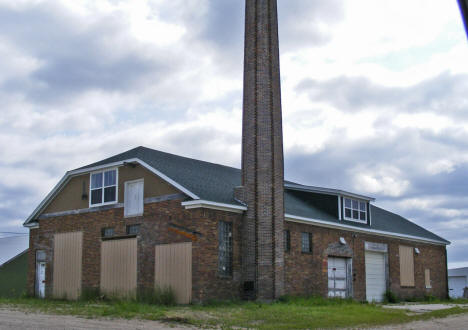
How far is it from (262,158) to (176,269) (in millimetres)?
5945

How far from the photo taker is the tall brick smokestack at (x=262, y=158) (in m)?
23.2

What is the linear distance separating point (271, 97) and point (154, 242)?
8.12m

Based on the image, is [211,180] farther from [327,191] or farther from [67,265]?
[67,265]

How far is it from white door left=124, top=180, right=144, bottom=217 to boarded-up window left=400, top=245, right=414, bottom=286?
56.0ft

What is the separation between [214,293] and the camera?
73.0 feet

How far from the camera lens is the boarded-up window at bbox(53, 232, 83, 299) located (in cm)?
2670

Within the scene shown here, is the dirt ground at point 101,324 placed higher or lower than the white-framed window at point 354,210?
lower

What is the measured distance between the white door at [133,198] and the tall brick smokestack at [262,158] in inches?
182

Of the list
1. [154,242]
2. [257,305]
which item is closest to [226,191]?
[154,242]

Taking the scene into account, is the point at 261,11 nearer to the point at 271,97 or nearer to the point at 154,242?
the point at 271,97

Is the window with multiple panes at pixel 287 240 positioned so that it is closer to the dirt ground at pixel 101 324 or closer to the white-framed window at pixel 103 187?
the white-framed window at pixel 103 187

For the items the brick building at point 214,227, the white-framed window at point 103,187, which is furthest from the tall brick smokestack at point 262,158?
the white-framed window at point 103,187

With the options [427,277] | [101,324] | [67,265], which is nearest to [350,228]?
[427,277]

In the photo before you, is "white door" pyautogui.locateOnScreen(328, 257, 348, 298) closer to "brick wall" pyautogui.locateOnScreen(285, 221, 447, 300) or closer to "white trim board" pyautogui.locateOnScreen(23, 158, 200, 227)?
"brick wall" pyautogui.locateOnScreen(285, 221, 447, 300)
